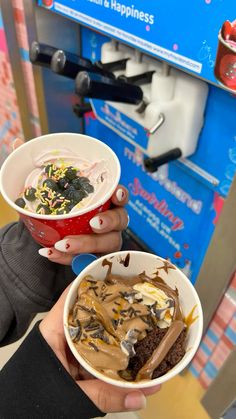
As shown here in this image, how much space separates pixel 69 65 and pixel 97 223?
34 centimetres

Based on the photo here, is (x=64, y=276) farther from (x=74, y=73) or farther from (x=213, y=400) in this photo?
(x=213, y=400)

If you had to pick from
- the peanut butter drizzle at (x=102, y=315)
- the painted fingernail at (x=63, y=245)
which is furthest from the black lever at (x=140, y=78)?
the peanut butter drizzle at (x=102, y=315)

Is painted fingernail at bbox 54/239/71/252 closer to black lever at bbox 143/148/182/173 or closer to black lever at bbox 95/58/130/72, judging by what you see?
black lever at bbox 143/148/182/173

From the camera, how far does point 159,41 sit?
632mm

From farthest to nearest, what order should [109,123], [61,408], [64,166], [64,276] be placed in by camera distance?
1. [109,123]
2. [64,276]
3. [64,166]
4. [61,408]

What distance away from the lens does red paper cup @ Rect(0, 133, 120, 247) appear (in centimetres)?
61

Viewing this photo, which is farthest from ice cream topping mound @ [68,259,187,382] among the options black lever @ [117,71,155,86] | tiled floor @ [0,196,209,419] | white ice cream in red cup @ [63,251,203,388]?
tiled floor @ [0,196,209,419]

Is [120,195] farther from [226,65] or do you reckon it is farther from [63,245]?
[226,65]

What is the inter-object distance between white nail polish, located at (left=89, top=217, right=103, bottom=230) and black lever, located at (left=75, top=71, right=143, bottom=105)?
246 mm

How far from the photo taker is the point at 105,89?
70 cm

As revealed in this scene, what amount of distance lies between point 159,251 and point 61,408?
0.67m

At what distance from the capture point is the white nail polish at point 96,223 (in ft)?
2.15

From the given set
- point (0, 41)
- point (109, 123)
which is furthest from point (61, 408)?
point (0, 41)


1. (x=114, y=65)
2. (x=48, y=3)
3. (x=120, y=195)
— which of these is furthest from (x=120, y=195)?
(x=48, y=3)
